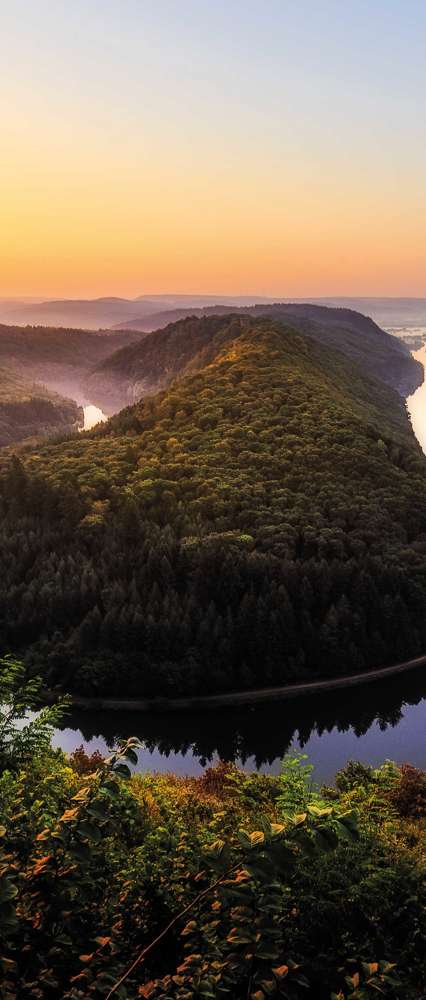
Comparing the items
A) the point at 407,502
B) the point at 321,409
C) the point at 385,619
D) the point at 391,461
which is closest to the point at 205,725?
the point at 385,619

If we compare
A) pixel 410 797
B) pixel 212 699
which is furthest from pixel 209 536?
pixel 410 797

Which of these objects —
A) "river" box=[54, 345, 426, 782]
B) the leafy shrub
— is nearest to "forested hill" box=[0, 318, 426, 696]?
"river" box=[54, 345, 426, 782]

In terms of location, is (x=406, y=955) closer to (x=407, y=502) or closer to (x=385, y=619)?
(x=385, y=619)

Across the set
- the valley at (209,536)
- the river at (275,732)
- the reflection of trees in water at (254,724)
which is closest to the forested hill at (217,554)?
the valley at (209,536)

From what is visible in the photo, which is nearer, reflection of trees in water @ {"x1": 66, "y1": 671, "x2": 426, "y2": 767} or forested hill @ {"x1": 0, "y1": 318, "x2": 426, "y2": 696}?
reflection of trees in water @ {"x1": 66, "y1": 671, "x2": 426, "y2": 767}

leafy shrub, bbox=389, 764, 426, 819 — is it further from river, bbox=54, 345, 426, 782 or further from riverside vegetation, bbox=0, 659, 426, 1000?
river, bbox=54, 345, 426, 782

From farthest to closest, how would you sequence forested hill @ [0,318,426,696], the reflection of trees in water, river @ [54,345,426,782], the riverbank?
forested hill @ [0,318,426,696] < the riverbank < the reflection of trees in water < river @ [54,345,426,782]

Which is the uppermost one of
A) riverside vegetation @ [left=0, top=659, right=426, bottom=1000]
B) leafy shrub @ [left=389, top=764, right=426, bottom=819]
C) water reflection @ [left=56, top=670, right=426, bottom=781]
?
riverside vegetation @ [left=0, top=659, right=426, bottom=1000]
